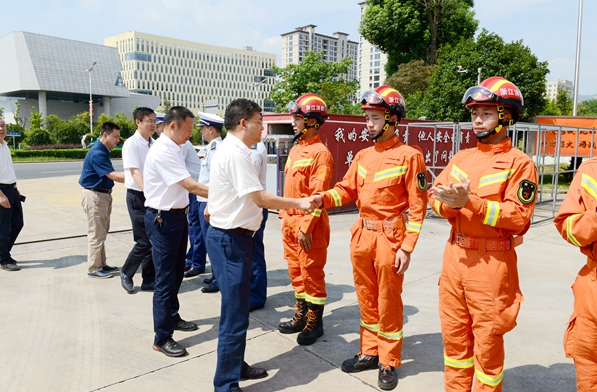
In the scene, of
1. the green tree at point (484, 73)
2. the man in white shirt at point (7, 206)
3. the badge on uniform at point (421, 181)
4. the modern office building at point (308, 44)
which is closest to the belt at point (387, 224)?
the badge on uniform at point (421, 181)

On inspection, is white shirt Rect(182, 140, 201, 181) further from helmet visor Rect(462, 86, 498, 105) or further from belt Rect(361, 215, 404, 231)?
helmet visor Rect(462, 86, 498, 105)

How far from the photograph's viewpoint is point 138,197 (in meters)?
5.18

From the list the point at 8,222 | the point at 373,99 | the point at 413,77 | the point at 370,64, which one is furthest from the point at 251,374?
the point at 370,64

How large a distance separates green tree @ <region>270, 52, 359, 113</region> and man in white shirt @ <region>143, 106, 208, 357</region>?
80.8 ft

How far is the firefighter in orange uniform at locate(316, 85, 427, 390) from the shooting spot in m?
3.09

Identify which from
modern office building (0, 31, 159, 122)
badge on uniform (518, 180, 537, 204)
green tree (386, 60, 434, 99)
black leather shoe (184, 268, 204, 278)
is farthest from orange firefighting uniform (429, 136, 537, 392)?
modern office building (0, 31, 159, 122)

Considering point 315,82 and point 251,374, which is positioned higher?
point 315,82

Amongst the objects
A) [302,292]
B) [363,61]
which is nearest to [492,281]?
[302,292]

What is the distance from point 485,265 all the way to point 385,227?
79 cm

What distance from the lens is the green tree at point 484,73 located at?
2242 cm

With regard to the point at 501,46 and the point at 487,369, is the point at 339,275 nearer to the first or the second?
the point at 487,369

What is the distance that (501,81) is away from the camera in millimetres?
2631

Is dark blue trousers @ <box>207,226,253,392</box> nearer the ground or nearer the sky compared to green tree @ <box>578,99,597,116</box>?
nearer the ground

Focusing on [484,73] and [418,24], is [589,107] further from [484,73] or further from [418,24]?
[484,73]
